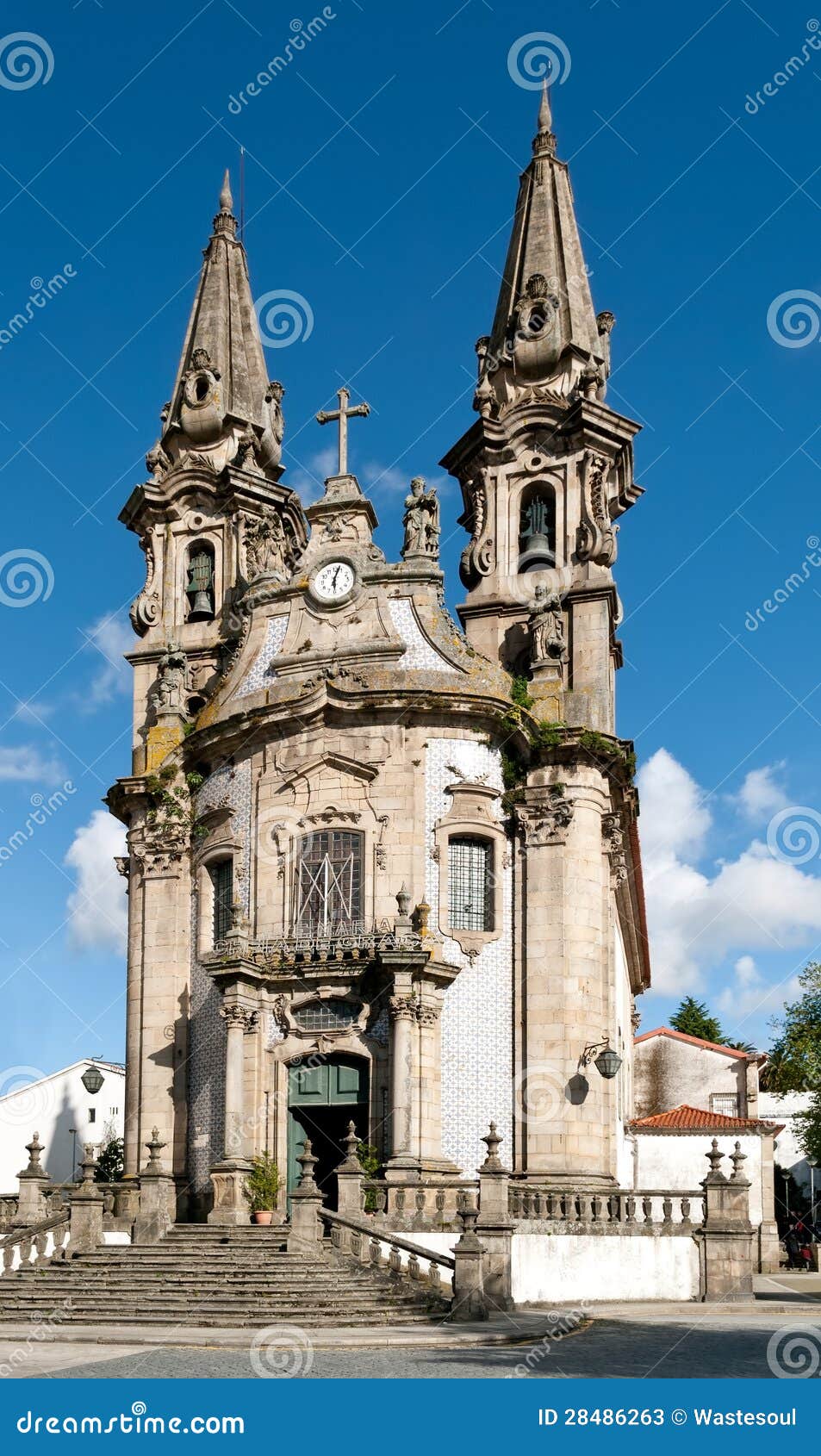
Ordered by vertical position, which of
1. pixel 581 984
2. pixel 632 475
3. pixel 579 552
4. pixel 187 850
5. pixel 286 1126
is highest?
pixel 632 475

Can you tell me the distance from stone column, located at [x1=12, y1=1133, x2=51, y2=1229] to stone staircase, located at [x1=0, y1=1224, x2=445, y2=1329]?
3223 mm

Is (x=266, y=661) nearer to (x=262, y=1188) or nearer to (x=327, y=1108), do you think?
(x=327, y=1108)

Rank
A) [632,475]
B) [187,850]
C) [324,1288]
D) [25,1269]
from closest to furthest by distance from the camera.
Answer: [324,1288] → [25,1269] → [187,850] → [632,475]

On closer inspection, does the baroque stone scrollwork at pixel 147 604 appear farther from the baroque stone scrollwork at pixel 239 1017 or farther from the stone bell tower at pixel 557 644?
the baroque stone scrollwork at pixel 239 1017

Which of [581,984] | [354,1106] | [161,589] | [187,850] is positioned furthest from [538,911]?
[161,589]

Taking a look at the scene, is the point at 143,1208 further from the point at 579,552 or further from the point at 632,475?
the point at 632,475

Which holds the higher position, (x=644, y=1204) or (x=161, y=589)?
(x=161, y=589)

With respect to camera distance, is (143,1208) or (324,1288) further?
(143,1208)

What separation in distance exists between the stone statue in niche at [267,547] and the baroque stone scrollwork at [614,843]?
28.4ft

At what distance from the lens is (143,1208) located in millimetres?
26500

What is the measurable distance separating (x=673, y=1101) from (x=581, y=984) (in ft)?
79.4

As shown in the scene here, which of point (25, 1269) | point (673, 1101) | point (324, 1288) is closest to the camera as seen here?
point (324, 1288)

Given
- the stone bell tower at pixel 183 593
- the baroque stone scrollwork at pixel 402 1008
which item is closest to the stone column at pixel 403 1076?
the baroque stone scrollwork at pixel 402 1008

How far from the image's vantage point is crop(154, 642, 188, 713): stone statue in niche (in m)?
35.0
